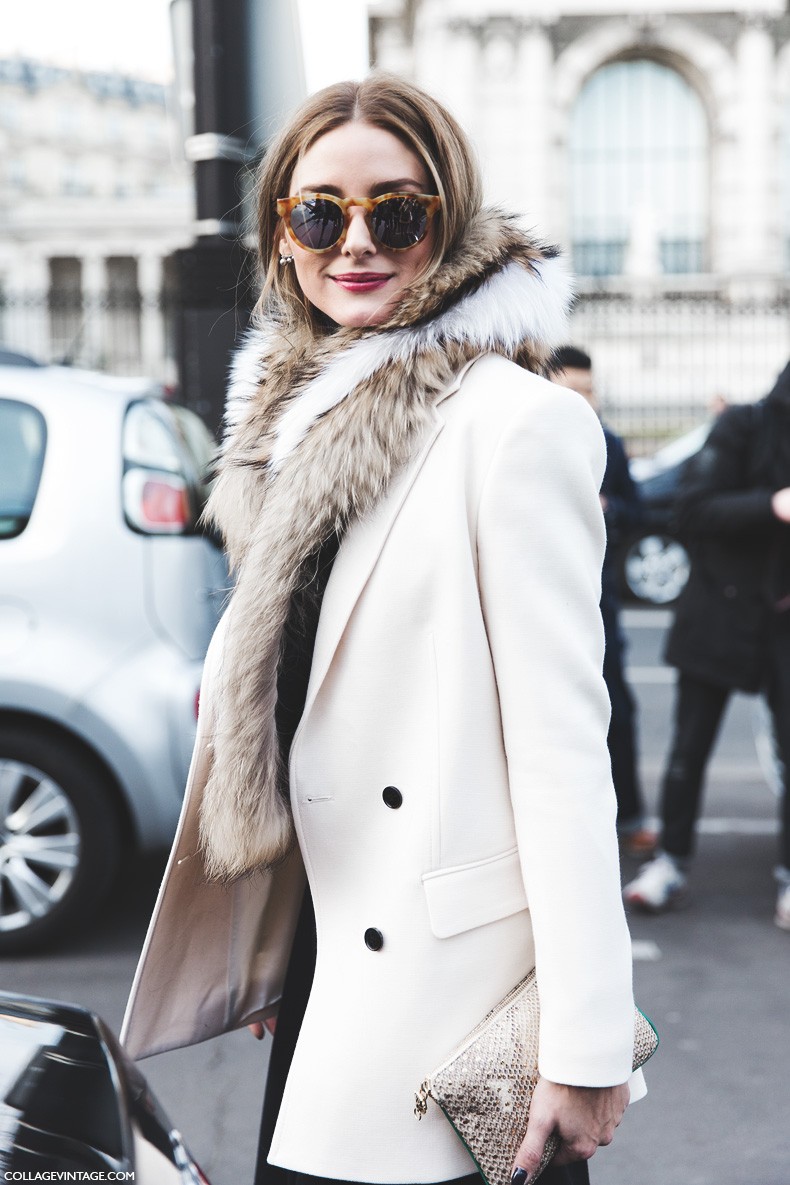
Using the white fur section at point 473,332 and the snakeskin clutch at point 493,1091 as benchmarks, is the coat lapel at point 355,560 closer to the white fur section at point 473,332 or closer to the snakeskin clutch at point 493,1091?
the white fur section at point 473,332

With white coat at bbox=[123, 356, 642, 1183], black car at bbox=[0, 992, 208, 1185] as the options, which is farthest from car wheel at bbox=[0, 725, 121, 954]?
white coat at bbox=[123, 356, 642, 1183]

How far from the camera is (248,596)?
139cm

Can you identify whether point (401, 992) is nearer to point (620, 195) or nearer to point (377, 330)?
point (377, 330)

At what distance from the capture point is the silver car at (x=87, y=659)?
3.63 metres

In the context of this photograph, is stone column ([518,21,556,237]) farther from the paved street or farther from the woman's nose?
the woman's nose

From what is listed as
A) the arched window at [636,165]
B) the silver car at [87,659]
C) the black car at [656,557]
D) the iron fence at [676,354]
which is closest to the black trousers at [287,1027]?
the silver car at [87,659]

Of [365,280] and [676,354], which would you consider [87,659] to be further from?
[676,354]

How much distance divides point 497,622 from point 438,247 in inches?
19.5

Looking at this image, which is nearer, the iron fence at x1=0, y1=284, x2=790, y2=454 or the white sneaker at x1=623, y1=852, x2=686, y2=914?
the white sneaker at x1=623, y1=852, x2=686, y2=914

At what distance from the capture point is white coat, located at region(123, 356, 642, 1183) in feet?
4.08

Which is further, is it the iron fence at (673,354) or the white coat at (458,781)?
the iron fence at (673,354)

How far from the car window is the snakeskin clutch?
2.78 meters

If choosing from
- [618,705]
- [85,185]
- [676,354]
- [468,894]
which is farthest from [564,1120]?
Answer: [85,185]

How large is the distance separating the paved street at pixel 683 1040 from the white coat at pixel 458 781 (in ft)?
4.95
